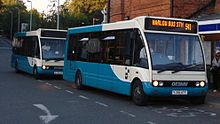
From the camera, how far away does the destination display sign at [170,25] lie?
1394cm

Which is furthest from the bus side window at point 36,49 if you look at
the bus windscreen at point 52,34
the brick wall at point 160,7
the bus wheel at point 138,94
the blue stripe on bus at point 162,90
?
the blue stripe on bus at point 162,90

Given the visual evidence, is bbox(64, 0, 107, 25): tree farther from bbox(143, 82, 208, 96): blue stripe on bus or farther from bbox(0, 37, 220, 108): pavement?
bbox(143, 82, 208, 96): blue stripe on bus

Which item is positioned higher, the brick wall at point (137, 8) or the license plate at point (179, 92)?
the brick wall at point (137, 8)

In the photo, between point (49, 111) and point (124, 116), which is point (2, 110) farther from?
point (124, 116)

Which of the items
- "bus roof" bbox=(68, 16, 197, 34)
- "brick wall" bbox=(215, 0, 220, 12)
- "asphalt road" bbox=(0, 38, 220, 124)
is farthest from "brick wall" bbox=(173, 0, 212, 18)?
"asphalt road" bbox=(0, 38, 220, 124)

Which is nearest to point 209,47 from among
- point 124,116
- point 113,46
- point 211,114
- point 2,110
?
point 113,46

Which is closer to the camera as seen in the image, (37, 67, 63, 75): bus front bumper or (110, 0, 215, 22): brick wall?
(37, 67, 63, 75): bus front bumper

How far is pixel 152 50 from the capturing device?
1357 centimetres

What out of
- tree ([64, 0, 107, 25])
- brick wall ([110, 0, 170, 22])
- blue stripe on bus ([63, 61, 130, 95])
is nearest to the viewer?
blue stripe on bus ([63, 61, 130, 95])

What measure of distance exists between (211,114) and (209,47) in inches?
279

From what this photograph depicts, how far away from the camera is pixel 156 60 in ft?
44.2

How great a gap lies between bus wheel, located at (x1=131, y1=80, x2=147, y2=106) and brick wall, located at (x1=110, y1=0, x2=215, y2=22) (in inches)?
374

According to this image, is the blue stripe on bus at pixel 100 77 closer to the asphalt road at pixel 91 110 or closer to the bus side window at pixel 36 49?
the asphalt road at pixel 91 110

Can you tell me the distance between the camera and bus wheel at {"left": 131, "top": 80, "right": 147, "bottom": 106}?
44.4 feet
